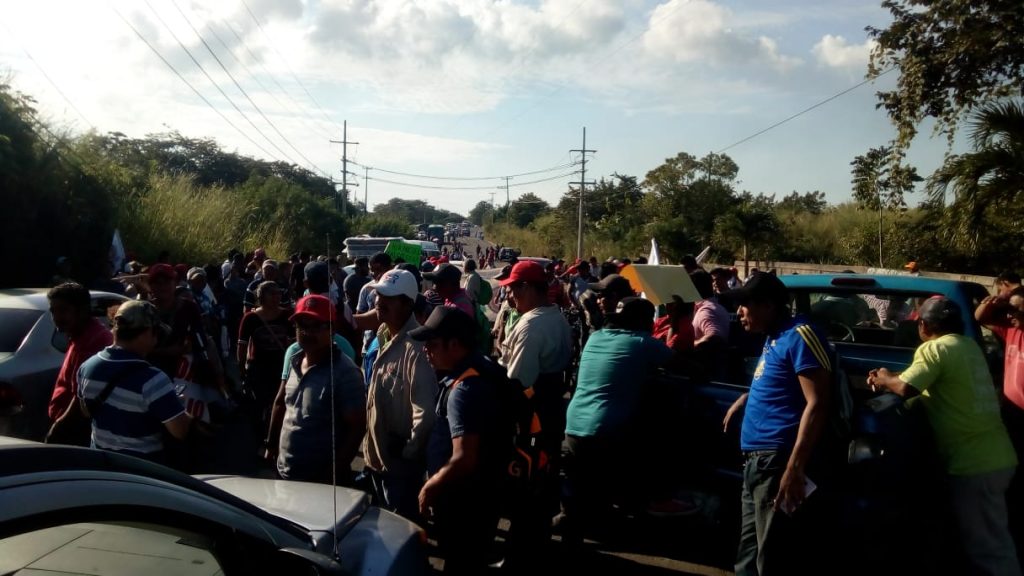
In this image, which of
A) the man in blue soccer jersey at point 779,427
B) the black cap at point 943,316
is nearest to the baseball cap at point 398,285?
the man in blue soccer jersey at point 779,427

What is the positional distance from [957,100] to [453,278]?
31.3 feet

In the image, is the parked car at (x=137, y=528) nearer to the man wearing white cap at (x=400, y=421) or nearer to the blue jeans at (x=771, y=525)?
the man wearing white cap at (x=400, y=421)

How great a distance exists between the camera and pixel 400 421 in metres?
4.00

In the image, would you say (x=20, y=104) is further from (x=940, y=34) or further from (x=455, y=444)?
(x=940, y=34)

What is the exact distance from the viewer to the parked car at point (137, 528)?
5.58 feet

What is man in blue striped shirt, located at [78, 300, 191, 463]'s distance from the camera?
350 cm

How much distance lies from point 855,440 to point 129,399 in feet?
11.2

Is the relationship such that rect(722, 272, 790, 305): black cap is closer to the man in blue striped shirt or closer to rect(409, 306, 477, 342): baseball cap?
rect(409, 306, 477, 342): baseball cap

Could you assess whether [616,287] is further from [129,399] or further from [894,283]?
[129,399]

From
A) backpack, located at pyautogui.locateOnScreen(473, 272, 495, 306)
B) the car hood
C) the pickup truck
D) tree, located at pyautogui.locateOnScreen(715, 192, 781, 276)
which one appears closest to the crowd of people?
the pickup truck

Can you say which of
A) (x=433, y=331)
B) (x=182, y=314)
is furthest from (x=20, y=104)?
(x=433, y=331)

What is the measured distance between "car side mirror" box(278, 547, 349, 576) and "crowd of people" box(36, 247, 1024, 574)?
0.92 metres

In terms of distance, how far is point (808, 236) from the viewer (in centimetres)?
3225

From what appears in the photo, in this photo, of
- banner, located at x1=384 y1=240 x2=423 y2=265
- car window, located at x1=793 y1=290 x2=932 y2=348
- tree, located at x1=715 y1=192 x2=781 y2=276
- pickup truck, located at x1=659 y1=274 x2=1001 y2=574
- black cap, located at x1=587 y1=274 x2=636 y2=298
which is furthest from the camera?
tree, located at x1=715 y1=192 x2=781 y2=276
